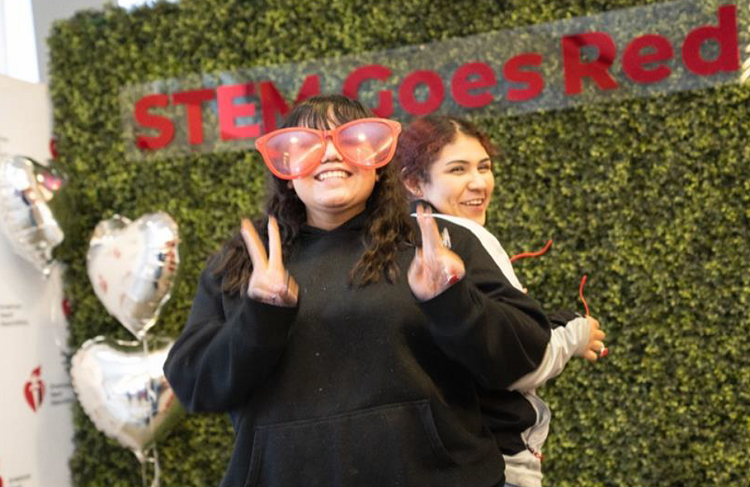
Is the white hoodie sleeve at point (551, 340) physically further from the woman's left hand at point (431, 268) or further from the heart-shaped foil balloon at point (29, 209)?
the heart-shaped foil balloon at point (29, 209)

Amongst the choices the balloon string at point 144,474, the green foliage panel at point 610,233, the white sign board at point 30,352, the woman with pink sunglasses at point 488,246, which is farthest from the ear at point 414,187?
the balloon string at point 144,474

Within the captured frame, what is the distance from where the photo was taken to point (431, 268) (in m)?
1.51

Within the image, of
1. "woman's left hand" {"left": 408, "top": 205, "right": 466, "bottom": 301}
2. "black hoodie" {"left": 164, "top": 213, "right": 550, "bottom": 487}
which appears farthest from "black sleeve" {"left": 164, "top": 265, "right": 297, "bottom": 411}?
"woman's left hand" {"left": 408, "top": 205, "right": 466, "bottom": 301}

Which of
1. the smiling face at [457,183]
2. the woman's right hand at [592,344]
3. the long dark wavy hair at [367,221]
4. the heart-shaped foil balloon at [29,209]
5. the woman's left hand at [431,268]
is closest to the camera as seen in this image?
the woman's left hand at [431,268]

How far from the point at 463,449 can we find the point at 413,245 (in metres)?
0.38

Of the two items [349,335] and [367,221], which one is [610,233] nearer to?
[367,221]

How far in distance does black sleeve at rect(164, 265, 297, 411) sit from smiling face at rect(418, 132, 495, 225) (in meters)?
0.70

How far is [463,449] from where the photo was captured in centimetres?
168

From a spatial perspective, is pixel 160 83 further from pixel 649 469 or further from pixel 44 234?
pixel 649 469

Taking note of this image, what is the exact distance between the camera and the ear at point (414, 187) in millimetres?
2328

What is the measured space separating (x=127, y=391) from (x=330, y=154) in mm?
2338

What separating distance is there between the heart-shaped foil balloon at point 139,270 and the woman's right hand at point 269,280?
2.27m

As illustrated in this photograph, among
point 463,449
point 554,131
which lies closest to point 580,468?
point 554,131

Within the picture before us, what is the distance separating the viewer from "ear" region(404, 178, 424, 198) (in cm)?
233
